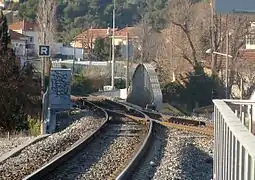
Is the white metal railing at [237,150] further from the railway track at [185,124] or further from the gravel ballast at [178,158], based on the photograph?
the railway track at [185,124]

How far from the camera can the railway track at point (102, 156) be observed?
11086 millimetres

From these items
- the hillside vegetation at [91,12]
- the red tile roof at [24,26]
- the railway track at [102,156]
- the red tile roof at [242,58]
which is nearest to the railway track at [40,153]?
the railway track at [102,156]

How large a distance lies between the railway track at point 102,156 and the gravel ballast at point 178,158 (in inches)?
12.6

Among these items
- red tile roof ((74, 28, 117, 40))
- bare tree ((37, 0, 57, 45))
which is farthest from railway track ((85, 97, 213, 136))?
red tile roof ((74, 28, 117, 40))

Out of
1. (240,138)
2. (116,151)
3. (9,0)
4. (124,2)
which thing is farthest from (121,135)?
(9,0)

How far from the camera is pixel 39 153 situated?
13680 mm

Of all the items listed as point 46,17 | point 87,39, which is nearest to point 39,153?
point 46,17

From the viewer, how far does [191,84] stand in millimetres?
42562

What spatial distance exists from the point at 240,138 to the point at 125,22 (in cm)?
13608

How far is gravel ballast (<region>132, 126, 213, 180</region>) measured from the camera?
1123 cm

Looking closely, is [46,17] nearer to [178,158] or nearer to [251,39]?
[251,39]

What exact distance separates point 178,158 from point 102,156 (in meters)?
1.76

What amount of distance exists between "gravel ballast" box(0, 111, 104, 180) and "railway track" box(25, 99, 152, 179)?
42 cm

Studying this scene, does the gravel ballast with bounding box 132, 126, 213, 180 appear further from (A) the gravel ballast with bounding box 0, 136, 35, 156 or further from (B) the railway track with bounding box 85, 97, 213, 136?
(A) the gravel ballast with bounding box 0, 136, 35, 156
